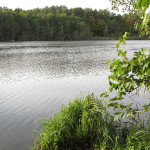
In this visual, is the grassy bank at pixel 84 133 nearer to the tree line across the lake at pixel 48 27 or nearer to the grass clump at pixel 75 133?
the grass clump at pixel 75 133

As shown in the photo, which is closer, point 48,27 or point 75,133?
point 75,133

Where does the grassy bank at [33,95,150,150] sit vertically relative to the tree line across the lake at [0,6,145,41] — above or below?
below

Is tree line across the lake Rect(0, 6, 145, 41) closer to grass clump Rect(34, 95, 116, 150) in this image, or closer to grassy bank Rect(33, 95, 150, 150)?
grassy bank Rect(33, 95, 150, 150)

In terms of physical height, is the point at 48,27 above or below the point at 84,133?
above

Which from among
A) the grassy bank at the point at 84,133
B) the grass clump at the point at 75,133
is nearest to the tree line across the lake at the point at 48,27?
the grassy bank at the point at 84,133

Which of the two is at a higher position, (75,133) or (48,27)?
(48,27)

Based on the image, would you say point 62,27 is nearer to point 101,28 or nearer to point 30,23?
point 30,23

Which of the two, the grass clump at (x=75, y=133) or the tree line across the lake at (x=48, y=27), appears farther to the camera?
the tree line across the lake at (x=48, y=27)

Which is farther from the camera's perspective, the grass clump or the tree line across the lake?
the tree line across the lake

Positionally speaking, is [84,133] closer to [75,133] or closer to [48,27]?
[75,133]

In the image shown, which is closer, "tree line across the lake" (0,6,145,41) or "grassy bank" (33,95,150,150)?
"grassy bank" (33,95,150,150)

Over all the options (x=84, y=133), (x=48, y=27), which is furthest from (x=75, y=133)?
(x=48, y=27)

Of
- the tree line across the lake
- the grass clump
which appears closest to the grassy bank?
the grass clump

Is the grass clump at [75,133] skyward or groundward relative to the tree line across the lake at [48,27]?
groundward
